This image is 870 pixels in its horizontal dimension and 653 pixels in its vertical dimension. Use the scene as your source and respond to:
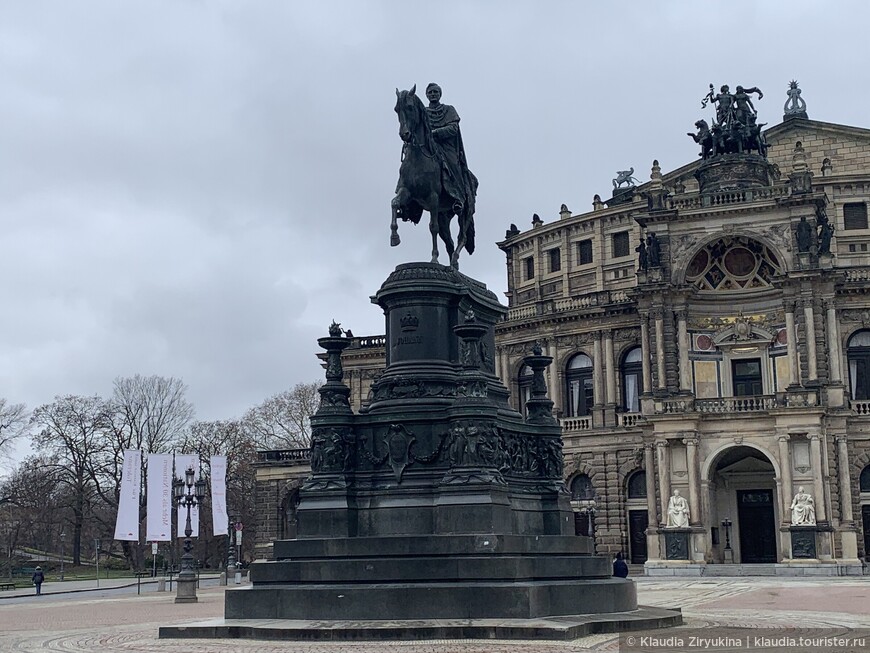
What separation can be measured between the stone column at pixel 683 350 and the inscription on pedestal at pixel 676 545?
24.5 ft

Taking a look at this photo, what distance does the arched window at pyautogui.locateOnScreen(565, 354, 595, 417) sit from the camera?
69875 mm

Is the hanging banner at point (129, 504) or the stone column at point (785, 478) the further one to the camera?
the stone column at point (785, 478)

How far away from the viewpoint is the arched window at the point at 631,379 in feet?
224

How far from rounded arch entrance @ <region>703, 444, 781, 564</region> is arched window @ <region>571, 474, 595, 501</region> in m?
7.73

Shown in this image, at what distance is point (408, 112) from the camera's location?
22984mm

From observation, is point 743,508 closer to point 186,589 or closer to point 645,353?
point 645,353

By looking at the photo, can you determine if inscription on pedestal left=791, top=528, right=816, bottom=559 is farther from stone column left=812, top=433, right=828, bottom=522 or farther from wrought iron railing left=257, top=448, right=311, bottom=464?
wrought iron railing left=257, top=448, right=311, bottom=464

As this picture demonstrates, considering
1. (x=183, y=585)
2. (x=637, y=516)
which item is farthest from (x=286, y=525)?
(x=183, y=585)

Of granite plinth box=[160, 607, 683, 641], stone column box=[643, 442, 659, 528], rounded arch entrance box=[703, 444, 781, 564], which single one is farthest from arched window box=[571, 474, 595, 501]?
granite plinth box=[160, 607, 683, 641]

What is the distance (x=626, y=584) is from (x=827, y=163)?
180 feet

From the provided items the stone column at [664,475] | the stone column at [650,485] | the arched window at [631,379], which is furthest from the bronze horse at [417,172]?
the arched window at [631,379]

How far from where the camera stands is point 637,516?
218 ft

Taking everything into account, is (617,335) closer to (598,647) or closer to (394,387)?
(394,387)

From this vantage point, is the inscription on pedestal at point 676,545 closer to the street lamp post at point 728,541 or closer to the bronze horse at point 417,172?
the street lamp post at point 728,541
